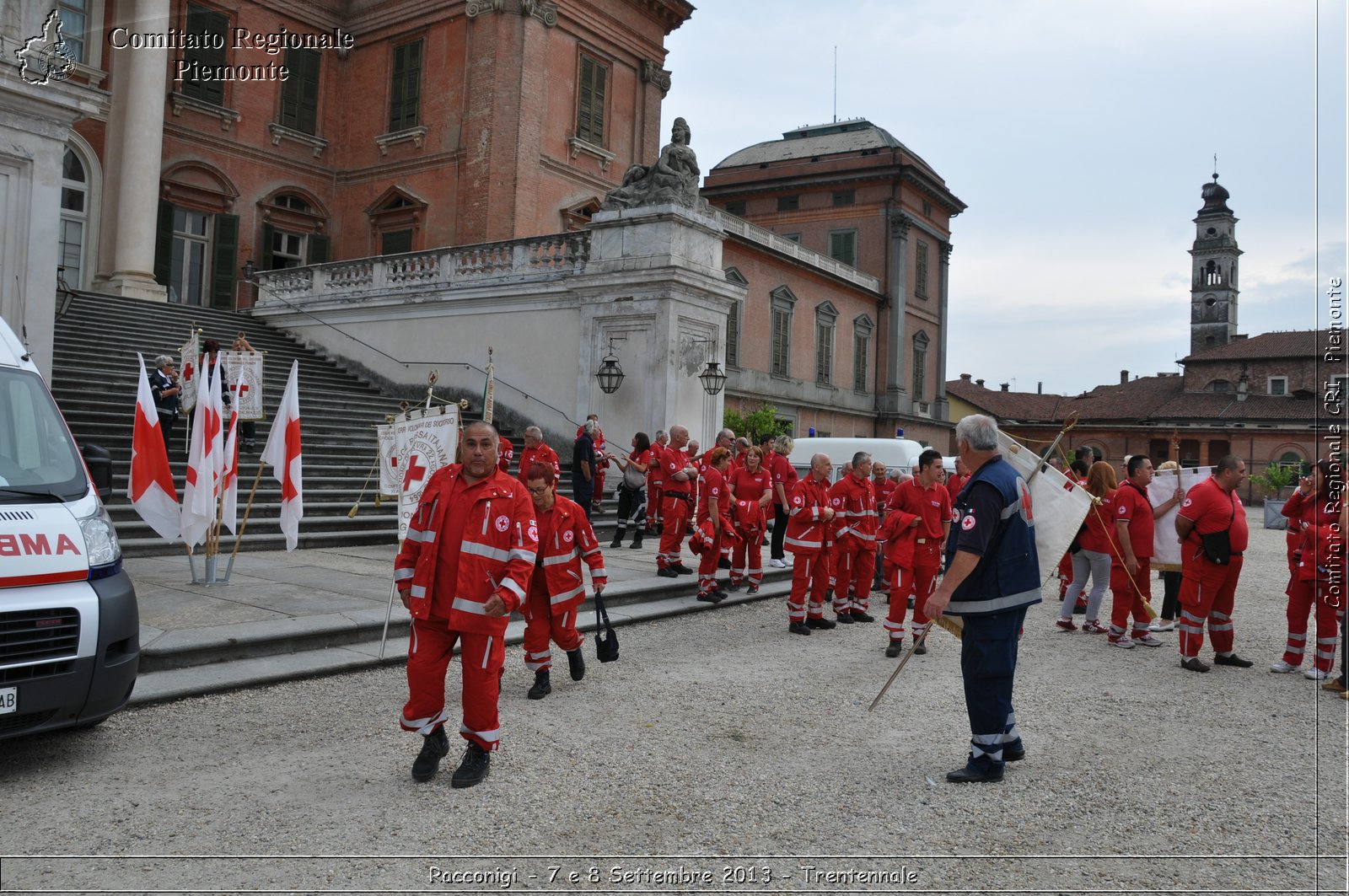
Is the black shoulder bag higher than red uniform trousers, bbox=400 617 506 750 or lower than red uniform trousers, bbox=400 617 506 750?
higher

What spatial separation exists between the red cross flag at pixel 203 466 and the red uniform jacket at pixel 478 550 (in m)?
4.91

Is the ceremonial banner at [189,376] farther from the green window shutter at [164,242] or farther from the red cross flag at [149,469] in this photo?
the green window shutter at [164,242]

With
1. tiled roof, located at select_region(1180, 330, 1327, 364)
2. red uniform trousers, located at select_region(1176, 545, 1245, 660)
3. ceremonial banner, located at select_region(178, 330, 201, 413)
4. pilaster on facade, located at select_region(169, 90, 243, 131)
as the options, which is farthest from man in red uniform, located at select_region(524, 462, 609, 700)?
tiled roof, located at select_region(1180, 330, 1327, 364)

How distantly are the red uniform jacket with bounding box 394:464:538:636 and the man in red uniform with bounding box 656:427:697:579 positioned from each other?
24.0 ft

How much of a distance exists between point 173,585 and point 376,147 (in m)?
23.5

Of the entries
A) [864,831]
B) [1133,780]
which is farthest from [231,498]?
[1133,780]

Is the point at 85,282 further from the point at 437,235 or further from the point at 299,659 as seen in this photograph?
the point at 299,659

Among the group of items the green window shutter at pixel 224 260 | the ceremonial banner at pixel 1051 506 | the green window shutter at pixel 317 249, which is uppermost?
the green window shutter at pixel 317 249

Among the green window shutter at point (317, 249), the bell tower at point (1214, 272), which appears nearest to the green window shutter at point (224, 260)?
the green window shutter at point (317, 249)

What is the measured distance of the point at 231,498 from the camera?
10.1m

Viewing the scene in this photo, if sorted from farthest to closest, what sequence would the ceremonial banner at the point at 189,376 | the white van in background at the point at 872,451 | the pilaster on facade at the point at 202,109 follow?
the pilaster on facade at the point at 202,109
the white van in background at the point at 872,451
the ceremonial banner at the point at 189,376

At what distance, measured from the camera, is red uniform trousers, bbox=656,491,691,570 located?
12.6 m

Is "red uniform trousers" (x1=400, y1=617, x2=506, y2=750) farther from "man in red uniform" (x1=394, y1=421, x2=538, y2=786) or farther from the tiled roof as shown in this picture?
the tiled roof

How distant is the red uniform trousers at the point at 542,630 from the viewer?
718 cm
